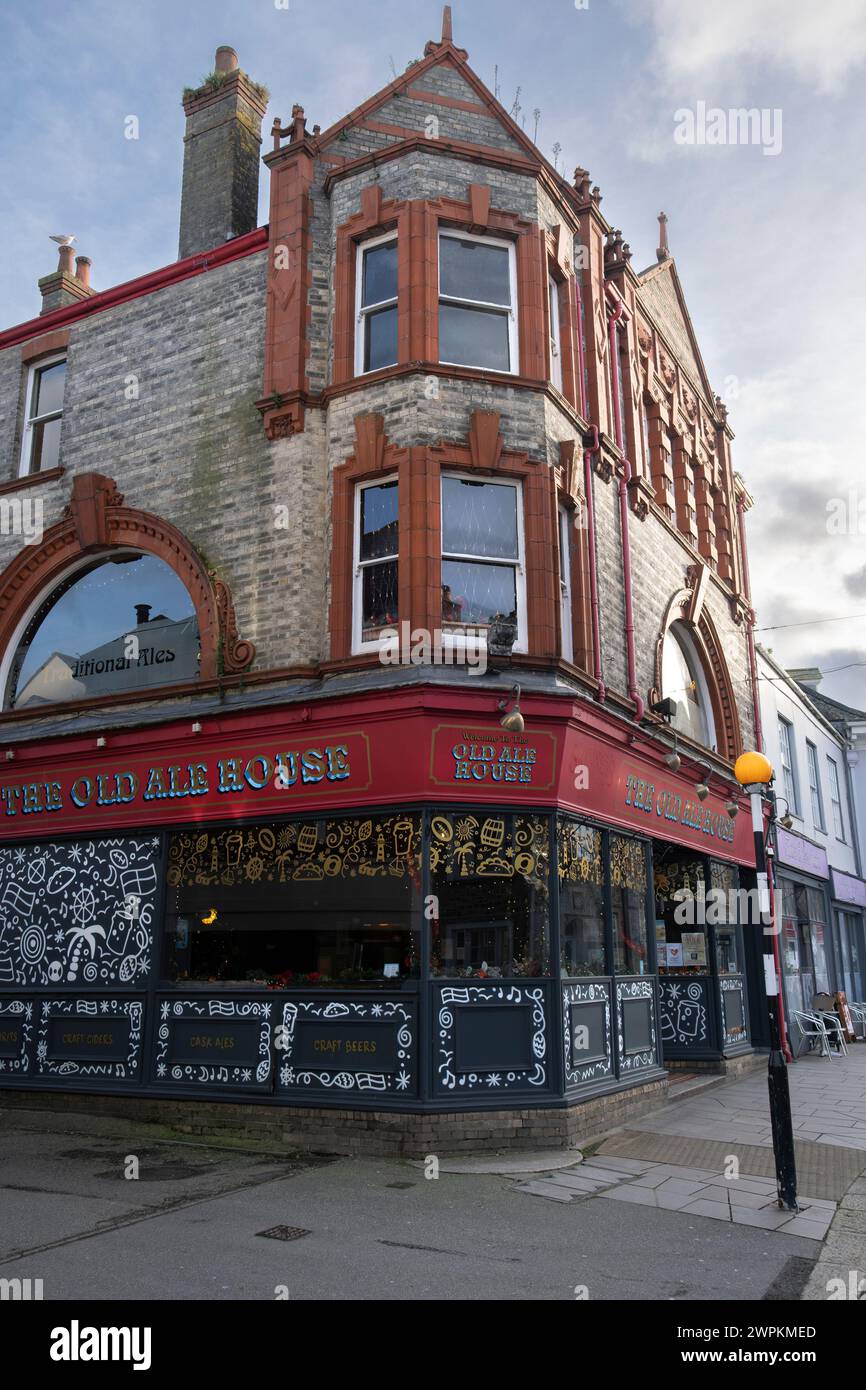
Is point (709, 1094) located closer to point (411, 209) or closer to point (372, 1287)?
point (372, 1287)

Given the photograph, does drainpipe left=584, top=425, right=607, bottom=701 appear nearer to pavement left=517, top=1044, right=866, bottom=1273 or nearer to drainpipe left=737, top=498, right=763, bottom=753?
pavement left=517, top=1044, right=866, bottom=1273

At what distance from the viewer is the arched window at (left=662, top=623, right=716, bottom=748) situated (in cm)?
1595

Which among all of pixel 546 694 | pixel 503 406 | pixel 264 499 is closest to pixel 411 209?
pixel 503 406

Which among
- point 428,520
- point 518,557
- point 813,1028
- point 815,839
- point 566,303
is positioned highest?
point 566,303

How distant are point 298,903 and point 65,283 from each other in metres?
12.6

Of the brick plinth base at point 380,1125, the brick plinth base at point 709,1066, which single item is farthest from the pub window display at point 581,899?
the brick plinth base at point 709,1066

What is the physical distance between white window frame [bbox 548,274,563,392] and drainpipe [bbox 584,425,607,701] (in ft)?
2.67

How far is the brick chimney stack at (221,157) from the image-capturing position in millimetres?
14633

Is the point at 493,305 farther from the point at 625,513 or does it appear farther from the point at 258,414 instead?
the point at 625,513

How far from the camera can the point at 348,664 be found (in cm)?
1087

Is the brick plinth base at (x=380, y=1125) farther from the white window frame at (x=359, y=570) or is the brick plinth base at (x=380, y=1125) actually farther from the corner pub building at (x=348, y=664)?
the white window frame at (x=359, y=570)

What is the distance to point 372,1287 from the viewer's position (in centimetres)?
565

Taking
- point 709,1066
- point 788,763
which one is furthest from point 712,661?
point 709,1066
